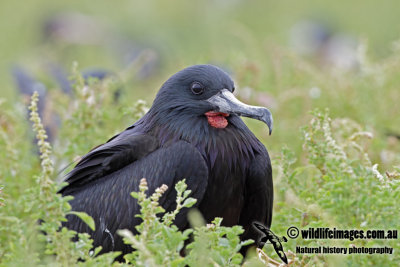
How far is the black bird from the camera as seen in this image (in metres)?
3.19

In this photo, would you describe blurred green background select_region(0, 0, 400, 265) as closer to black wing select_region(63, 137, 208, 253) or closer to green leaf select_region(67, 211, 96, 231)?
black wing select_region(63, 137, 208, 253)

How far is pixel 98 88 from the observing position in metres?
4.40

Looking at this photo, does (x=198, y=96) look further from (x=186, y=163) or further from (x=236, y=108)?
(x=186, y=163)

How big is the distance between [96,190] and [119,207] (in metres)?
0.18

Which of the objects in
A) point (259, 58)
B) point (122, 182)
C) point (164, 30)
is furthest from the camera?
point (164, 30)

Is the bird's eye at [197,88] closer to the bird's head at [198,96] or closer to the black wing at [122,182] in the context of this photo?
the bird's head at [198,96]

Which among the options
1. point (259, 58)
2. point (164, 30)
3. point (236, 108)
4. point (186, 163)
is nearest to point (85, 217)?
point (186, 163)

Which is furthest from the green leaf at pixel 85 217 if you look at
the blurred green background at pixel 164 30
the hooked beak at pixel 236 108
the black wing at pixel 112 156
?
the blurred green background at pixel 164 30

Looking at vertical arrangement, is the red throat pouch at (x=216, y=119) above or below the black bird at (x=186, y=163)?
above

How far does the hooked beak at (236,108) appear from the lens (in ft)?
10.6

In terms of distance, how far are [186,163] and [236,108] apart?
35 cm

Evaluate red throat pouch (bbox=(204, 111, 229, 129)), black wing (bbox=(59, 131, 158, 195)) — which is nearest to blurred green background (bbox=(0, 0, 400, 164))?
red throat pouch (bbox=(204, 111, 229, 129))

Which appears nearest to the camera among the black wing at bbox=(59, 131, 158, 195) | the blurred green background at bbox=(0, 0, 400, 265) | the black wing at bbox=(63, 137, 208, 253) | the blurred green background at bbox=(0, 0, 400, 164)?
the black wing at bbox=(63, 137, 208, 253)

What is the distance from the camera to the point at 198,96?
3.41 m
